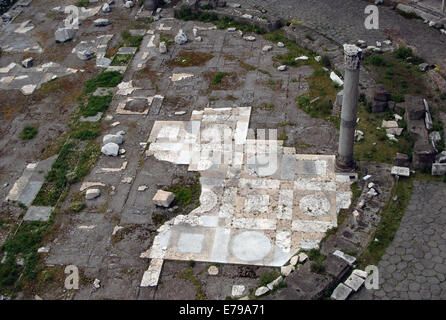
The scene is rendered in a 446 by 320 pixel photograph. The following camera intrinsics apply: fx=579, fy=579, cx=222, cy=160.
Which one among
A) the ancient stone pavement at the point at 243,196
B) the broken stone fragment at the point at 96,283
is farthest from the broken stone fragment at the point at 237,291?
the broken stone fragment at the point at 96,283

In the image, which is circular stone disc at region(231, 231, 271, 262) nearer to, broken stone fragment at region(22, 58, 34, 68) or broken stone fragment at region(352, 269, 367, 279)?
broken stone fragment at region(352, 269, 367, 279)

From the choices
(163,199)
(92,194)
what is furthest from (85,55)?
(163,199)

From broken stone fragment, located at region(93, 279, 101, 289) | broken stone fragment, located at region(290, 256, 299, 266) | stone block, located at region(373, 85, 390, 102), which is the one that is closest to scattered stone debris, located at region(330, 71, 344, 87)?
stone block, located at region(373, 85, 390, 102)

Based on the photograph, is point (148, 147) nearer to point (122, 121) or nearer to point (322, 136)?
point (122, 121)

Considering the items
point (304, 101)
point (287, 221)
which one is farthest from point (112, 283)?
point (304, 101)

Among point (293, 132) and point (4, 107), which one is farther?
point (4, 107)

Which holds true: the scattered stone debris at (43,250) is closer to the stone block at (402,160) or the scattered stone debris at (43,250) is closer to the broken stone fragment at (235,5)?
the stone block at (402,160)

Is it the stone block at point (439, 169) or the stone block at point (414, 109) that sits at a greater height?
the stone block at point (414, 109)
